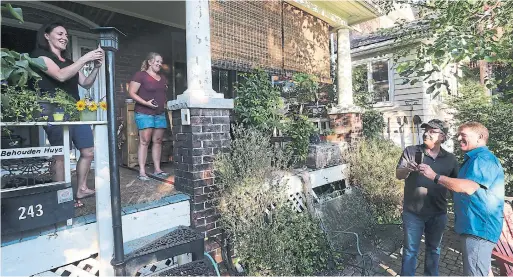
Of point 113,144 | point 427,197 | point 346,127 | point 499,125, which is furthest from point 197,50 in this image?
point 499,125

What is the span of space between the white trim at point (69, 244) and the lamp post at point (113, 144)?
24 cm

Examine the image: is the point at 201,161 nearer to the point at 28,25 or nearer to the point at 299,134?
the point at 299,134

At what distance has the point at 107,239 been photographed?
2645 millimetres

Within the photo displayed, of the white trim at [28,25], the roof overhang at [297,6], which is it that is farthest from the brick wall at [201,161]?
the white trim at [28,25]

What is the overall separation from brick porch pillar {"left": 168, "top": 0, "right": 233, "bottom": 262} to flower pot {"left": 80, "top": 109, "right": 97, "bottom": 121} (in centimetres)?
93

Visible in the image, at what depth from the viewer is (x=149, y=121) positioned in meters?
3.77

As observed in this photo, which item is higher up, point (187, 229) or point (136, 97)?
point (136, 97)

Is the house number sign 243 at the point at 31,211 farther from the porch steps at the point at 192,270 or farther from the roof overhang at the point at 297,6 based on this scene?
the roof overhang at the point at 297,6

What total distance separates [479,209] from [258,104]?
2.74 m

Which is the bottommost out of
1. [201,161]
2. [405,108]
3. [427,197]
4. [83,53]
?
[427,197]

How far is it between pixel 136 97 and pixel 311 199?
265cm

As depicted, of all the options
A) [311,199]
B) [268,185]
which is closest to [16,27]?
[268,185]

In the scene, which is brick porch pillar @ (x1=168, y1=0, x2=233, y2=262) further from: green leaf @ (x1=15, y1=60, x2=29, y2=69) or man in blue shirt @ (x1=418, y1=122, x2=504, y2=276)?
man in blue shirt @ (x1=418, y1=122, x2=504, y2=276)

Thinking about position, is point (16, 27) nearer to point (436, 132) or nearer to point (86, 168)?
point (86, 168)
